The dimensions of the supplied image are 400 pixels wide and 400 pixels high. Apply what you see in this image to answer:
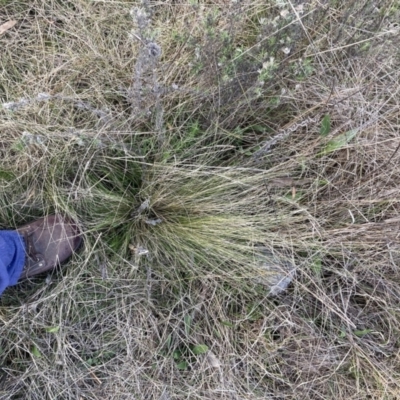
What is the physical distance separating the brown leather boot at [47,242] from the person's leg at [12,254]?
0.8 inches

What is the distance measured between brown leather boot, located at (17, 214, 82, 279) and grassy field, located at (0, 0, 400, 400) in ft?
0.13

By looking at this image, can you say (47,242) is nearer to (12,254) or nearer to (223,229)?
(12,254)

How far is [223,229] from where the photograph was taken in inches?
50.7

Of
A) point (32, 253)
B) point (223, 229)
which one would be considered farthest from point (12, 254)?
point (223, 229)

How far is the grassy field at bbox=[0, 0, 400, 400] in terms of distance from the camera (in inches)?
50.6

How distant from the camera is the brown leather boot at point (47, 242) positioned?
1343 mm

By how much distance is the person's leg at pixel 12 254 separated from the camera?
4.19ft

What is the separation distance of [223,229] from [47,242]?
0.53 metres

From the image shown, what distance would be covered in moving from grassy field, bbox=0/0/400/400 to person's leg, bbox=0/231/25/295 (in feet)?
0.27

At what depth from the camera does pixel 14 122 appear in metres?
1.31

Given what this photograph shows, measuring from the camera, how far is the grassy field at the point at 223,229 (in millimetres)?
1286

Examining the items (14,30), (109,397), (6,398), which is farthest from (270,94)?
(6,398)

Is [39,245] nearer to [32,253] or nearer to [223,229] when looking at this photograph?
[32,253]

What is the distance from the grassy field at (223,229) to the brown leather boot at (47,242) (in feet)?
0.13
